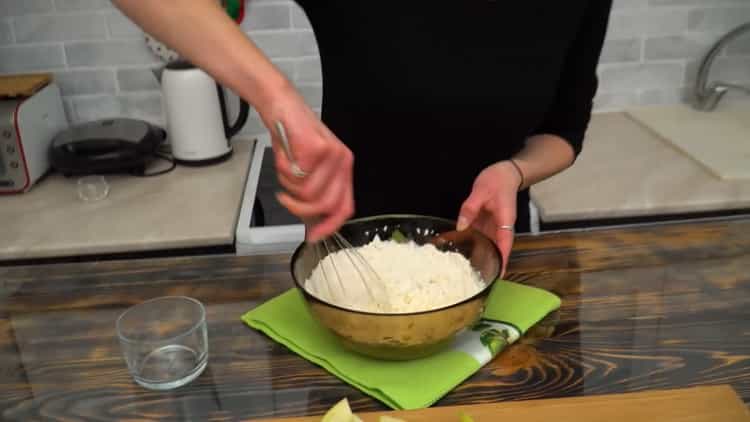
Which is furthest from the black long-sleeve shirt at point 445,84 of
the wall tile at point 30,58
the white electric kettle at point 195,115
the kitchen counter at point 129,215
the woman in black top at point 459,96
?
the wall tile at point 30,58

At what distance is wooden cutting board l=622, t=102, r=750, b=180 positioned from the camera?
1.71 m

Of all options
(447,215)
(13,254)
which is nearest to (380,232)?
(447,215)

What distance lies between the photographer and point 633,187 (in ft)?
5.48

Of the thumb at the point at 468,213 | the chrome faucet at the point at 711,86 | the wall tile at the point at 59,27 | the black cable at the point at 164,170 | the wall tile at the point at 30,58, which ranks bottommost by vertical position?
the black cable at the point at 164,170

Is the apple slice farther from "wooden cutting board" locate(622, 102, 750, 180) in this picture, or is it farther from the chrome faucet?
the chrome faucet

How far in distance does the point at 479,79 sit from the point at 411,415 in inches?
24.7

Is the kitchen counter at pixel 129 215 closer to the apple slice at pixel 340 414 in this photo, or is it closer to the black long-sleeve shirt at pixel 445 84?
the black long-sleeve shirt at pixel 445 84

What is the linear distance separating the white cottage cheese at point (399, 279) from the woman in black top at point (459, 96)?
74mm

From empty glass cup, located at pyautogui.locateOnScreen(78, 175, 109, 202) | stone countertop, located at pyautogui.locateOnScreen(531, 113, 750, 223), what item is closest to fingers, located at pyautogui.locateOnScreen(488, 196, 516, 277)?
stone countertop, located at pyautogui.locateOnScreen(531, 113, 750, 223)

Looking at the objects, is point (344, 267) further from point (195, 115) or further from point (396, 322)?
point (195, 115)

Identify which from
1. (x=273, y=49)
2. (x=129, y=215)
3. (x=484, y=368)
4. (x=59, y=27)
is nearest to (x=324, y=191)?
(x=484, y=368)

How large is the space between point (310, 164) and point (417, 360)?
1.01ft

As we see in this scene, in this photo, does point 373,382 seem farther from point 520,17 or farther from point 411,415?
point 520,17

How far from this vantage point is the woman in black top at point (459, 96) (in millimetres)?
1142
